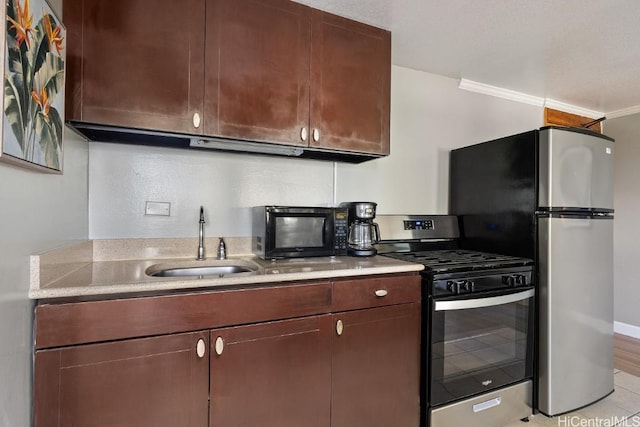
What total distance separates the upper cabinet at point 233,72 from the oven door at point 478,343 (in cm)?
100

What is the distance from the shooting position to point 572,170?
1.93 metres

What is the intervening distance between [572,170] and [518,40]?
87 centimetres

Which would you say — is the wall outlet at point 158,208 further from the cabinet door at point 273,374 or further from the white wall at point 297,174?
the cabinet door at point 273,374

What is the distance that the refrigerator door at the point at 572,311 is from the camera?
1897 millimetres

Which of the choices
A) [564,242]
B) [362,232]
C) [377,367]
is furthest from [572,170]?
[377,367]

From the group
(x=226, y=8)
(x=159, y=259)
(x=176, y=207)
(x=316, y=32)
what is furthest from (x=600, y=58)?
(x=159, y=259)

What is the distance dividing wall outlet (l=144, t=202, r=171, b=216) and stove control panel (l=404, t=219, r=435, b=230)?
1550 millimetres

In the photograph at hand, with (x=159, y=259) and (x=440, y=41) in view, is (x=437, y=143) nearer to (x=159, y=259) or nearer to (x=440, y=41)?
(x=440, y=41)

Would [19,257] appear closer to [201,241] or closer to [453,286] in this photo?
[201,241]

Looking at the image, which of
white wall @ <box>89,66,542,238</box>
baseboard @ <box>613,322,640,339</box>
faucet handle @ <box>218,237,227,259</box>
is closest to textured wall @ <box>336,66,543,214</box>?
white wall @ <box>89,66,542,238</box>

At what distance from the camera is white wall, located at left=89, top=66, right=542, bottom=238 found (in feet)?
5.60

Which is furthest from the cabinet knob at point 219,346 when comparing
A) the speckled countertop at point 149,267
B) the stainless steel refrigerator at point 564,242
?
the stainless steel refrigerator at point 564,242

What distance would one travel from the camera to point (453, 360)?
5.64 ft

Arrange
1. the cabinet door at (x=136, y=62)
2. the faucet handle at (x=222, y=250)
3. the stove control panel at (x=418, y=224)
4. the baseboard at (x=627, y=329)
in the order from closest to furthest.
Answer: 1. the cabinet door at (x=136, y=62)
2. the faucet handle at (x=222, y=250)
3. the stove control panel at (x=418, y=224)
4. the baseboard at (x=627, y=329)
